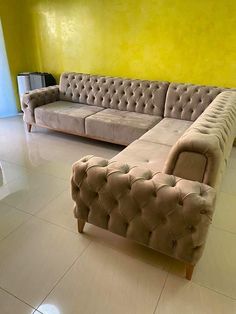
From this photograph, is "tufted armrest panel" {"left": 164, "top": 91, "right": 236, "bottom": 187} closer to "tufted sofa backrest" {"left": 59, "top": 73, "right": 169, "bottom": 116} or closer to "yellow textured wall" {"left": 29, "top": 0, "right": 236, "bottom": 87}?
"tufted sofa backrest" {"left": 59, "top": 73, "right": 169, "bottom": 116}

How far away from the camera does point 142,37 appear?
3240 millimetres

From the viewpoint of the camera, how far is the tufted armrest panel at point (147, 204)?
4.07 feet

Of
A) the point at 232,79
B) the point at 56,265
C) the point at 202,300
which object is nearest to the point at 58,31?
the point at 232,79

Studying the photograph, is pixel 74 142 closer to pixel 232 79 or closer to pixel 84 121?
pixel 84 121

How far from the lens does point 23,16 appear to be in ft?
13.3

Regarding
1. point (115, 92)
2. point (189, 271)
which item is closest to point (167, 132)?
point (115, 92)

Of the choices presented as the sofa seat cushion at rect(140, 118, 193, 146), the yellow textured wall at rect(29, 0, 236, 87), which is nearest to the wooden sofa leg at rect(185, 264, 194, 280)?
the sofa seat cushion at rect(140, 118, 193, 146)

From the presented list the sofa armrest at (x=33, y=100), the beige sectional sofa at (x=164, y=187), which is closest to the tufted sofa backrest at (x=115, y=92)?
the sofa armrest at (x=33, y=100)

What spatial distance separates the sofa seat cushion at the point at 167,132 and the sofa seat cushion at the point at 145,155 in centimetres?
11

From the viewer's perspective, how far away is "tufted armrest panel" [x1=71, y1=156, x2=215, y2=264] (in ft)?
4.07

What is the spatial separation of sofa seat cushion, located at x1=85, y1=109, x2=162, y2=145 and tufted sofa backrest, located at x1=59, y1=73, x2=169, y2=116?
0.17 metres

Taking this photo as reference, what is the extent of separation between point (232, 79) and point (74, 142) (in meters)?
2.21

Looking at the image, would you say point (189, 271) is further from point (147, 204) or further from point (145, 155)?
point (145, 155)

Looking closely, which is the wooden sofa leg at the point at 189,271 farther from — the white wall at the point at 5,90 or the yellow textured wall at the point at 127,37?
the white wall at the point at 5,90
